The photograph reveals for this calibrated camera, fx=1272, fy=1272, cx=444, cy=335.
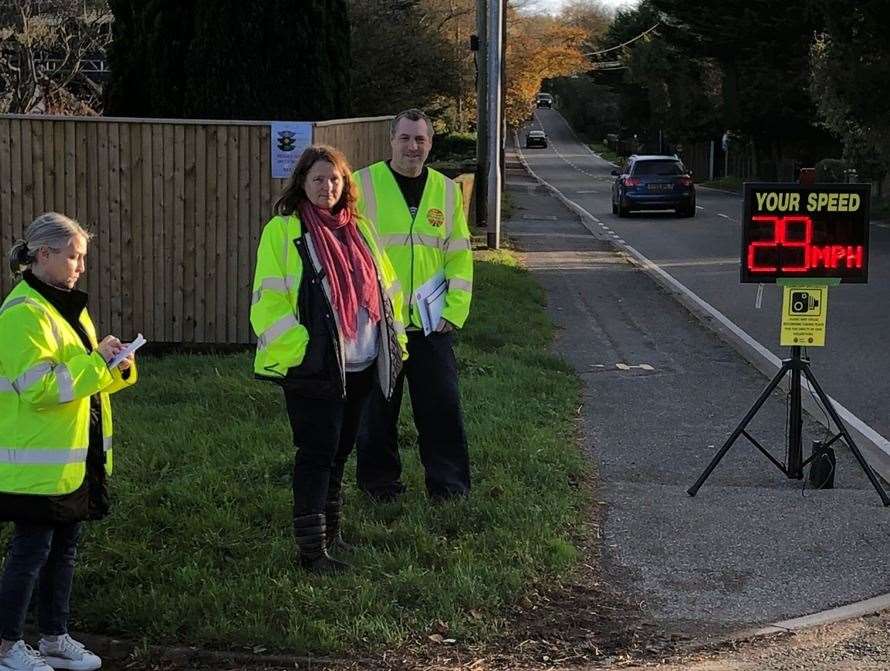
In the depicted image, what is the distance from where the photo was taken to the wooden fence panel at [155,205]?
10.8 meters

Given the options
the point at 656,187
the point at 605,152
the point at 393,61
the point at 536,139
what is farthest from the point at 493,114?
the point at 536,139

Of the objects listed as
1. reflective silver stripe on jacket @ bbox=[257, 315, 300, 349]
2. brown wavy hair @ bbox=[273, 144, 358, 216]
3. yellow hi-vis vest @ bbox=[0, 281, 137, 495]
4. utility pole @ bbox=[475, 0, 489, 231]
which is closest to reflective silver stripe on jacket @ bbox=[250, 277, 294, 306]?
reflective silver stripe on jacket @ bbox=[257, 315, 300, 349]

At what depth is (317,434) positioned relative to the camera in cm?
536

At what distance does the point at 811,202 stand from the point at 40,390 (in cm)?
447

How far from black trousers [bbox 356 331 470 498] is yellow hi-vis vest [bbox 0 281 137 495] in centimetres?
200

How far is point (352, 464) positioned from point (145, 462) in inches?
46.2

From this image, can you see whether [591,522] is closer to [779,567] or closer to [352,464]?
[779,567]

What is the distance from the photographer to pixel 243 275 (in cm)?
1112

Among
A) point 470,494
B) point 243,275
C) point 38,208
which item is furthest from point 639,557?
point 38,208

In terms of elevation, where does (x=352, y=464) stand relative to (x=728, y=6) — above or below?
below

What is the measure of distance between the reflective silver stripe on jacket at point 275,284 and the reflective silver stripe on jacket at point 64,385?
1.02 meters

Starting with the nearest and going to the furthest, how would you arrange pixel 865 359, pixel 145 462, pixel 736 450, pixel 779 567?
pixel 779 567, pixel 145 462, pixel 736 450, pixel 865 359

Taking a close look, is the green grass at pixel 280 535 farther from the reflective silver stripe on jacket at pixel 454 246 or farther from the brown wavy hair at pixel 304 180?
the brown wavy hair at pixel 304 180

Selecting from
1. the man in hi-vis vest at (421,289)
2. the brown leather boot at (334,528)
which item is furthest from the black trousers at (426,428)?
the brown leather boot at (334,528)
